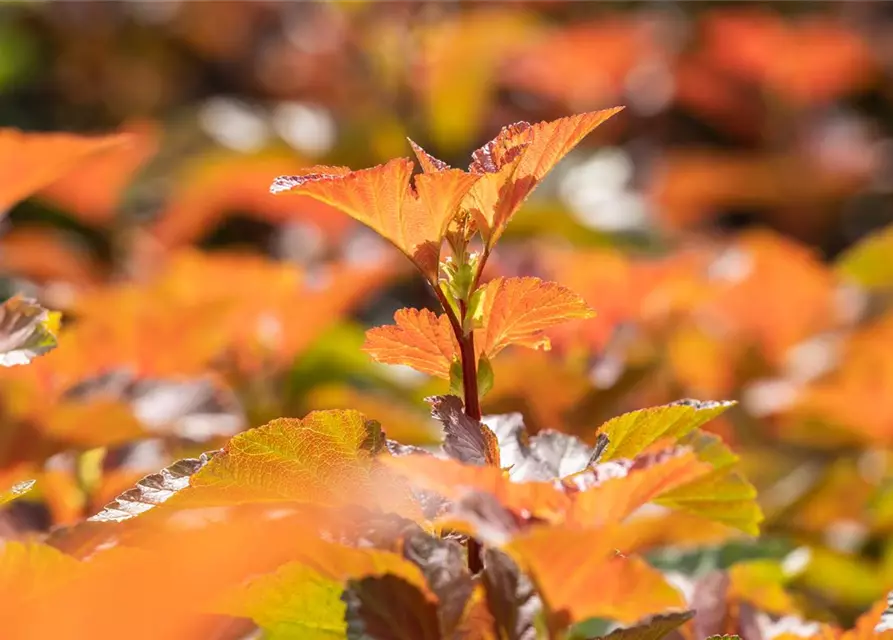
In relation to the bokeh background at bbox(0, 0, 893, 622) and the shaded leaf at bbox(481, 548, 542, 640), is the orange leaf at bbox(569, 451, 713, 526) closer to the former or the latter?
the shaded leaf at bbox(481, 548, 542, 640)

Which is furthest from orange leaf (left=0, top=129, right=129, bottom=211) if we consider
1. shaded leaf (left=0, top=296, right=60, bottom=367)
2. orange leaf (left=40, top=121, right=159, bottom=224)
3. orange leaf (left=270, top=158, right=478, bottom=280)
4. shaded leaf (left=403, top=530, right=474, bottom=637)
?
orange leaf (left=40, top=121, right=159, bottom=224)

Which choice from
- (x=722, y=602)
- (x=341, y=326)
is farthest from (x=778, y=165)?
(x=722, y=602)

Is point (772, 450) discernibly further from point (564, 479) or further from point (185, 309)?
point (564, 479)

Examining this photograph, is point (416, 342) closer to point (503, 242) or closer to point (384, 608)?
point (384, 608)

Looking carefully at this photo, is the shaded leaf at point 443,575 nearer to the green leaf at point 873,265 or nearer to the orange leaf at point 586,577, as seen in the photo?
the orange leaf at point 586,577

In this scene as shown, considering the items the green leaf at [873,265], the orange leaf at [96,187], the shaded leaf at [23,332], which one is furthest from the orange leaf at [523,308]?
the orange leaf at [96,187]
